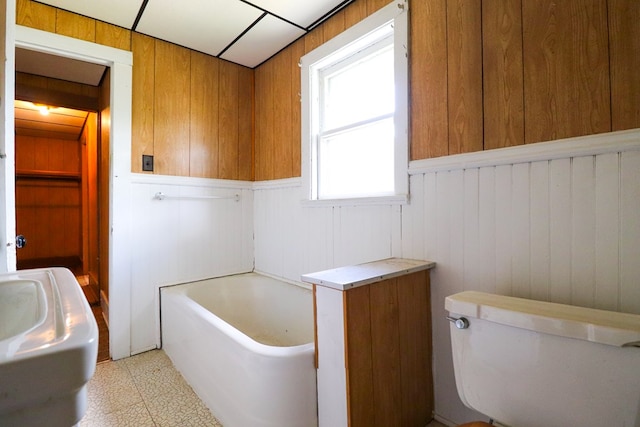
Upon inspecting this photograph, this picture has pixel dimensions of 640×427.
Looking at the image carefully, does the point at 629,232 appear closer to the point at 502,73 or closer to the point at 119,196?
the point at 502,73

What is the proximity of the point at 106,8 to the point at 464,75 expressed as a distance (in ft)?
6.91

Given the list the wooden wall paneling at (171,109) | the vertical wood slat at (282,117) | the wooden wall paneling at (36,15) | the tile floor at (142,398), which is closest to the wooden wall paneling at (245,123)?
the vertical wood slat at (282,117)

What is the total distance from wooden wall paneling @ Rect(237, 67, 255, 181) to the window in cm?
72

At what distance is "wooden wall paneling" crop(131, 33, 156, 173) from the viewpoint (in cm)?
209

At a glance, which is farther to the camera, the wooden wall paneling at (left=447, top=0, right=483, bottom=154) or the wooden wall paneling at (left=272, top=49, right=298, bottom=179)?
the wooden wall paneling at (left=272, top=49, right=298, bottom=179)

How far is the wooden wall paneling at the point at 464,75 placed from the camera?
1316 millimetres

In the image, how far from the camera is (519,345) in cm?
91

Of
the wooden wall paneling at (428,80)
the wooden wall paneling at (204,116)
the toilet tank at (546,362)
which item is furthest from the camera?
the wooden wall paneling at (204,116)

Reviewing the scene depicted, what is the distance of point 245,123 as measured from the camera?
2.62 m

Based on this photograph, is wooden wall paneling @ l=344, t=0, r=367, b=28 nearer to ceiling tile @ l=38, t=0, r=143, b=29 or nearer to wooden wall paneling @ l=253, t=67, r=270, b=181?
wooden wall paneling @ l=253, t=67, r=270, b=181

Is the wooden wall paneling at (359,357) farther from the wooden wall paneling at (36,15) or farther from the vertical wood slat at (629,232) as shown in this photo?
the wooden wall paneling at (36,15)

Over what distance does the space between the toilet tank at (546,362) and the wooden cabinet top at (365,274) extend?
266mm

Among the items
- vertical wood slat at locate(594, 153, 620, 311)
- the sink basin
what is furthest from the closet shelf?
vertical wood slat at locate(594, 153, 620, 311)

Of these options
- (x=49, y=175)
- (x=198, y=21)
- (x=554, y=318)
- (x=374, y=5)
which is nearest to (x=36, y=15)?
(x=198, y=21)
